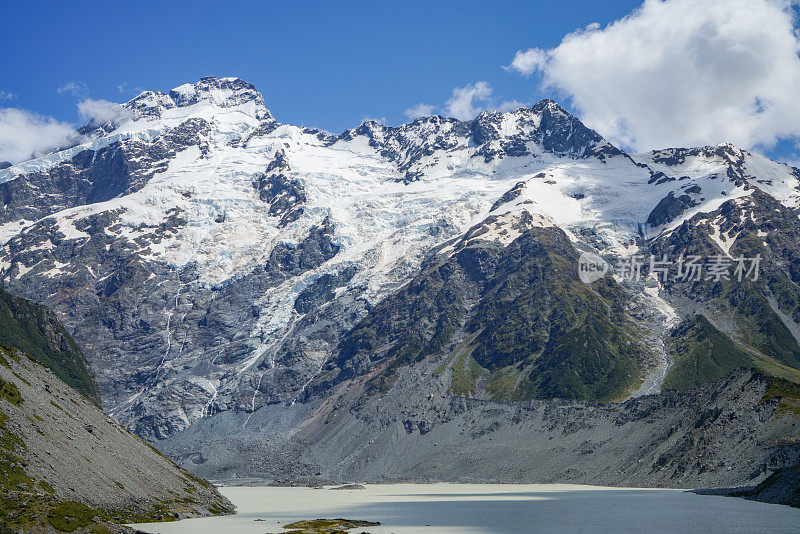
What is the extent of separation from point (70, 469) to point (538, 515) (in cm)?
7696

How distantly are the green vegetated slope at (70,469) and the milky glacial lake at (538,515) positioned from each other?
7348 millimetres

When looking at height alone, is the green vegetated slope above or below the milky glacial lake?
above

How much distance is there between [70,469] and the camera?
110 metres

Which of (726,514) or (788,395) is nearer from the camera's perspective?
(726,514)

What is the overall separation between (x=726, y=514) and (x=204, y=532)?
78.9m

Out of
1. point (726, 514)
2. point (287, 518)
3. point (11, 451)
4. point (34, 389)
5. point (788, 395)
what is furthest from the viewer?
point (788, 395)

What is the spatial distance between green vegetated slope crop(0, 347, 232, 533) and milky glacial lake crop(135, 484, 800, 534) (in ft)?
24.1

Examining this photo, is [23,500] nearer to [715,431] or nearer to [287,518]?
[287,518]

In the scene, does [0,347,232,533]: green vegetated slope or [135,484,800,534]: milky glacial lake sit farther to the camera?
[135,484,800,534]: milky glacial lake

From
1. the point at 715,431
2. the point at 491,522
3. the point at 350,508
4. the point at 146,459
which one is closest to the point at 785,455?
the point at 715,431

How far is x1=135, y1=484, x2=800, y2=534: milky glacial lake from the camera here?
362ft

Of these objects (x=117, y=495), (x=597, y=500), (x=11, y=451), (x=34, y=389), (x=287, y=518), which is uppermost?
(x=34, y=389)

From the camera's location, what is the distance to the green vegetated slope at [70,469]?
299ft

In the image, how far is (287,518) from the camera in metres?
152
